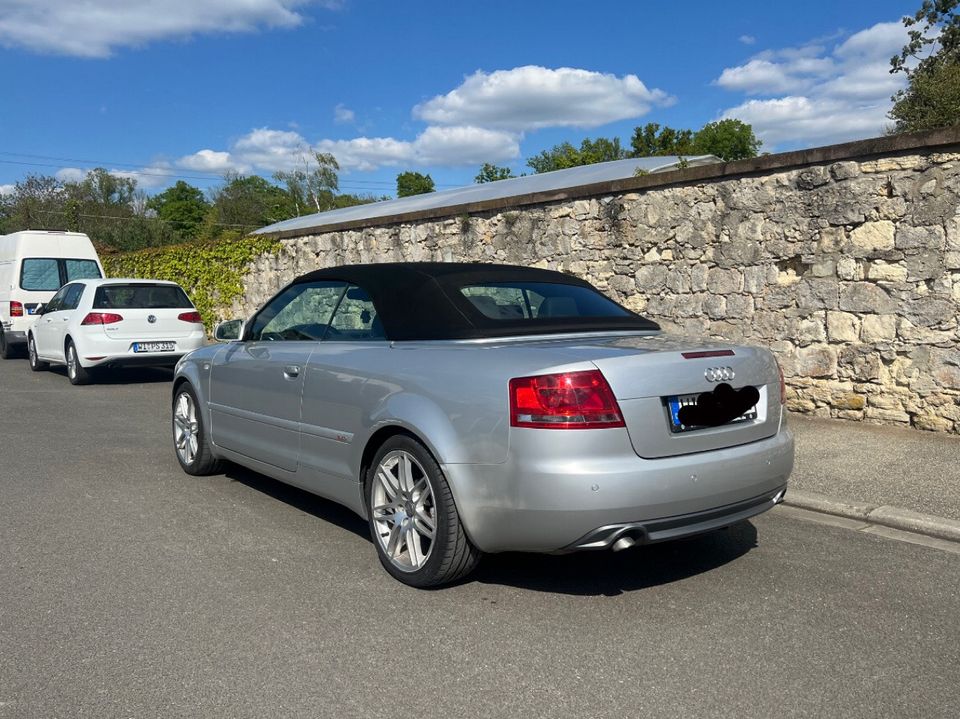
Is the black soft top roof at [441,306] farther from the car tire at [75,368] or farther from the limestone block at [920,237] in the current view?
the car tire at [75,368]

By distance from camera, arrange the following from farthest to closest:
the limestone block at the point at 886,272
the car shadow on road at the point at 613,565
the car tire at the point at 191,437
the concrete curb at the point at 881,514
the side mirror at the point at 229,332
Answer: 1. the limestone block at the point at 886,272
2. the car tire at the point at 191,437
3. the side mirror at the point at 229,332
4. the concrete curb at the point at 881,514
5. the car shadow on road at the point at 613,565

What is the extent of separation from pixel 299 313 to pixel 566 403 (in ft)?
7.83

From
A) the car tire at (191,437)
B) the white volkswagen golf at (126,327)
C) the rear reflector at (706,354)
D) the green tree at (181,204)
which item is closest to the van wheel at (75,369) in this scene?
the white volkswagen golf at (126,327)

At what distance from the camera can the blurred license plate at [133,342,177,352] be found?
12.5m

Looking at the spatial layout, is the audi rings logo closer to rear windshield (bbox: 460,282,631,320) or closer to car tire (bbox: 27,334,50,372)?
rear windshield (bbox: 460,282,631,320)

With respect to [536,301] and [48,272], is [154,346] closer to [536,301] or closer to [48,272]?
[48,272]

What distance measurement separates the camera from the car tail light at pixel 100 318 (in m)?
12.4

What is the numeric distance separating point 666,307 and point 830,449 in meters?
3.16

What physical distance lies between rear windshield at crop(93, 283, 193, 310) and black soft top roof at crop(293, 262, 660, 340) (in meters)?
8.44

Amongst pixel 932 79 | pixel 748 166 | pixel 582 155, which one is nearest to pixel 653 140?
pixel 582 155

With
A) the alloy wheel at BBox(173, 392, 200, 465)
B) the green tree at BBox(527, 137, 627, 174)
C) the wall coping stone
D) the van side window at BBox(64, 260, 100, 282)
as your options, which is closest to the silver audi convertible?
the alloy wheel at BBox(173, 392, 200, 465)

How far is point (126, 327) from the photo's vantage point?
40.9 ft

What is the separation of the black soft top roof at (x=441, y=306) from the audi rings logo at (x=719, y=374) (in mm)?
838

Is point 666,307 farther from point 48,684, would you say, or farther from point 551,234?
point 48,684
